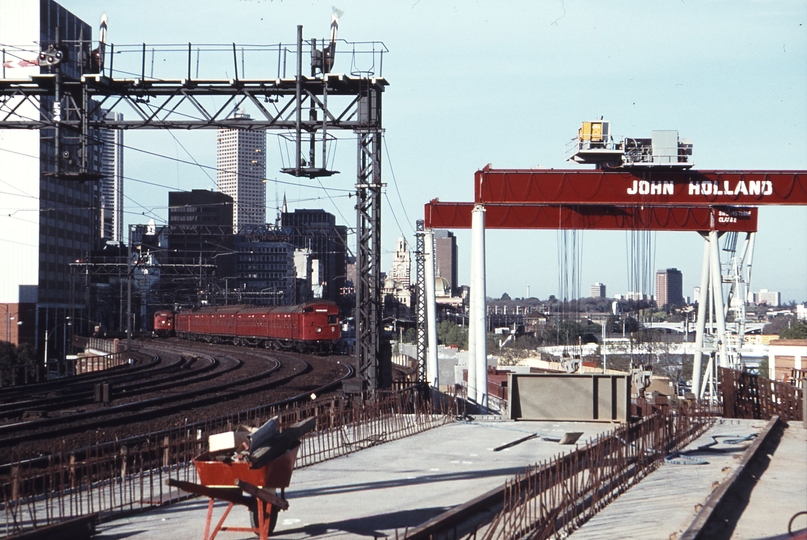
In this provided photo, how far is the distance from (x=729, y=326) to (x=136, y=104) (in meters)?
21.8

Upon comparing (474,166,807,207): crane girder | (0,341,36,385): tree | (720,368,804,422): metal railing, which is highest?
(474,166,807,207): crane girder

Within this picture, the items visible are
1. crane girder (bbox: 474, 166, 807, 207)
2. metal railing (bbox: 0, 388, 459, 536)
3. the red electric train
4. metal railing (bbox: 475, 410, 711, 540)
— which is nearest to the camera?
metal railing (bbox: 475, 410, 711, 540)

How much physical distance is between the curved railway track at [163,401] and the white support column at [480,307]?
17.1 feet

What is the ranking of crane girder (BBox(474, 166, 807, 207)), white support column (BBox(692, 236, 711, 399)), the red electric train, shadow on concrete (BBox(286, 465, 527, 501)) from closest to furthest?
shadow on concrete (BBox(286, 465, 527, 501)) < crane girder (BBox(474, 166, 807, 207)) < white support column (BBox(692, 236, 711, 399)) < the red electric train

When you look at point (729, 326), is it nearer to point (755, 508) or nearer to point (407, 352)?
point (755, 508)

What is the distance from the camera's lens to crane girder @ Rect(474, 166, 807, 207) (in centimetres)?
2417

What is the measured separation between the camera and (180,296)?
119 meters

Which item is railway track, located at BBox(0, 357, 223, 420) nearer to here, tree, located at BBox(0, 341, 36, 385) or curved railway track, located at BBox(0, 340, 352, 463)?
curved railway track, located at BBox(0, 340, 352, 463)

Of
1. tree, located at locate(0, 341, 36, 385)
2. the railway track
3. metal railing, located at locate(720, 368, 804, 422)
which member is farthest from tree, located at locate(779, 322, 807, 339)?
tree, located at locate(0, 341, 36, 385)

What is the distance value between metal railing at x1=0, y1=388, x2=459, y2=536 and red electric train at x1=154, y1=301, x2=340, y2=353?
3092 centimetres

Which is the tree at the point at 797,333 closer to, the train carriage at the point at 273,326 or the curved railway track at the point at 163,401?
the train carriage at the point at 273,326

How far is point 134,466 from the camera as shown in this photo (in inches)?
Answer: 540

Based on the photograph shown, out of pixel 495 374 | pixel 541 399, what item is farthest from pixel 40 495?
pixel 495 374

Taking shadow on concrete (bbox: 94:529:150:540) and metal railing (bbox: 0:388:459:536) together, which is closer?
shadow on concrete (bbox: 94:529:150:540)
